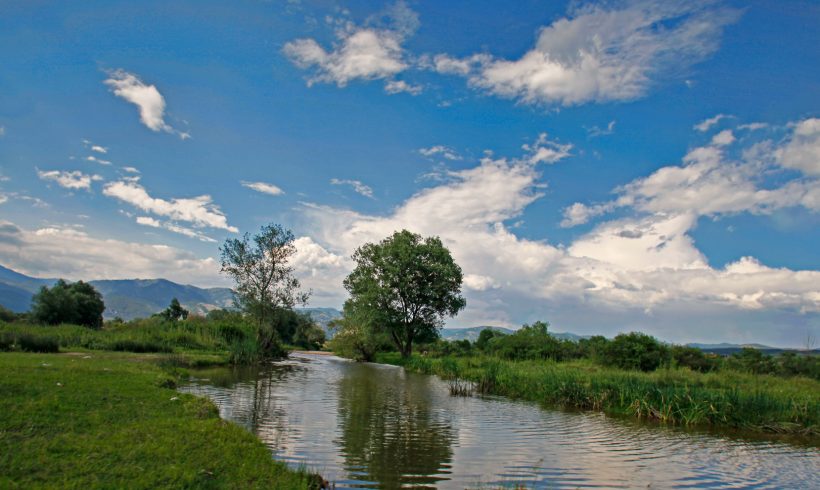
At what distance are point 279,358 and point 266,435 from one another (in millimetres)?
42539

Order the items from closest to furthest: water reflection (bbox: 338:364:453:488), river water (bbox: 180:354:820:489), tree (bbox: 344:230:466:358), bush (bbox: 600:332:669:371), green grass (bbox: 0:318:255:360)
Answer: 1. water reflection (bbox: 338:364:453:488)
2. river water (bbox: 180:354:820:489)
3. green grass (bbox: 0:318:255:360)
4. bush (bbox: 600:332:669:371)
5. tree (bbox: 344:230:466:358)

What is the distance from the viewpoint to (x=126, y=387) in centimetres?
1511

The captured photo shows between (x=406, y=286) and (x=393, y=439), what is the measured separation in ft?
131

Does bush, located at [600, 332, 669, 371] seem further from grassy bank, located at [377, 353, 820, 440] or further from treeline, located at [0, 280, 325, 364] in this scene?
treeline, located at [0, 280, 325, 364]

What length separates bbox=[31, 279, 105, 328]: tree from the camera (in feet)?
179

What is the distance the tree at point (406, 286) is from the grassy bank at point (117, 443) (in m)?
39.7

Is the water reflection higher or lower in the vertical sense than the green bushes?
lower

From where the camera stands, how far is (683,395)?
20.8m

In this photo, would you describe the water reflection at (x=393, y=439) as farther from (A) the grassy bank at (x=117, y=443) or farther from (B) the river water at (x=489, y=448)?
(A) the grassy bank at (x=117, y=443)

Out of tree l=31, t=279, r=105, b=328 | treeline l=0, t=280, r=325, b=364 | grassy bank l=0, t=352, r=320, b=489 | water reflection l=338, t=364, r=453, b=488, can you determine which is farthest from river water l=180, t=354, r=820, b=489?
tree l=31, t=279, r=105, b=328

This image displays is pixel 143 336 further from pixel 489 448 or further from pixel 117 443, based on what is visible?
pixel 489 448

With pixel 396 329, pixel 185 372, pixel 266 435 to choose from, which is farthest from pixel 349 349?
pixel 266 435

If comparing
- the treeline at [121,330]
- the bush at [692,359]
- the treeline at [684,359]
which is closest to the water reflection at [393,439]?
the treeline at [121,330]

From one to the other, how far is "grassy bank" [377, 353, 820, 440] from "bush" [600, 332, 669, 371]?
20.8 feet
